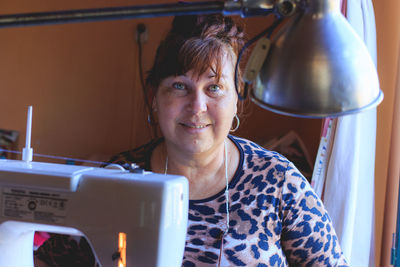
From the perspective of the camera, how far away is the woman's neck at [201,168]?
115 centimetres

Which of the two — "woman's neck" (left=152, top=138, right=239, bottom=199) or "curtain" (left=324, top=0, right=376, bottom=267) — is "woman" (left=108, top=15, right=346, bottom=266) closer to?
"woman's neck" (left=152, top=138, right=239, bottom=199)

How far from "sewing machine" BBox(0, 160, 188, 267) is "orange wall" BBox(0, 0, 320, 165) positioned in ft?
6.79

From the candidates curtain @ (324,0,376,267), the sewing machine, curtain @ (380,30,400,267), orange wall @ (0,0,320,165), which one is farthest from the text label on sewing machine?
orange wall @ (0,0,320,165)

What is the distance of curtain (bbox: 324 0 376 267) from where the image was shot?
1.47 m

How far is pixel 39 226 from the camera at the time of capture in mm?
779

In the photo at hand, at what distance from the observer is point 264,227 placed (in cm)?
110

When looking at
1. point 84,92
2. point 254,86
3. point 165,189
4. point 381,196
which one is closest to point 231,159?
point 165,189

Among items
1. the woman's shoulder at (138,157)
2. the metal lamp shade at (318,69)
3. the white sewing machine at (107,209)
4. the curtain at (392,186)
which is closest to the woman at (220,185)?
the woman's shoulder at (138,157)

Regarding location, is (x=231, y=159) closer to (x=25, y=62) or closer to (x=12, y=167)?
(x=12, y=167)

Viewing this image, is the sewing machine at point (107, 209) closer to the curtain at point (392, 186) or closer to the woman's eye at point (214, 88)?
the woman's eye at point (214, 88)

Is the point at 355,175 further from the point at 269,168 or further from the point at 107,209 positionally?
the point at 107,209

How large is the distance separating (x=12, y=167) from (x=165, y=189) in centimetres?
32

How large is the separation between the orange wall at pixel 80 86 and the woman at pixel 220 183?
64.5 inches

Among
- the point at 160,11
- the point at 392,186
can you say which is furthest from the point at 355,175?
the point at 160,11
